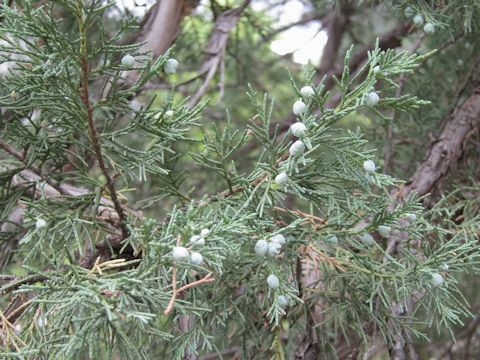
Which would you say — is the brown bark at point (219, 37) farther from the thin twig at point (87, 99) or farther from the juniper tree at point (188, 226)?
the thin twig at point (87, 99)

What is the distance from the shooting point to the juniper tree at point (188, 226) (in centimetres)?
97

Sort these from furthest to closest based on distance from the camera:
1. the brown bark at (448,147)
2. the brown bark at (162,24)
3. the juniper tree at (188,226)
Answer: the brown bark at (162,24) → the brown bark at (448,147) → the juniper tree at (188,226)

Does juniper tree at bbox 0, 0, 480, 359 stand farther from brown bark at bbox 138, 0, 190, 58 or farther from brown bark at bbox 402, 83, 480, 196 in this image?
brown bark at bbox 138, 0, 190, 58

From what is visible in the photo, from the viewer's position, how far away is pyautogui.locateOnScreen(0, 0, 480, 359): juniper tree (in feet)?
3.17

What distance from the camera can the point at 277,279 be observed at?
3.57 ft

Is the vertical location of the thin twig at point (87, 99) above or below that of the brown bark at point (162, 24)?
above

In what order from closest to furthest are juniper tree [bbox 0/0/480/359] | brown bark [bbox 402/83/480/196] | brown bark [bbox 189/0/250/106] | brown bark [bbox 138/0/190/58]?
juniper tree [bbox 0/0/480/359] → brown bark [bbox 402/83/480/196] → brown bark [bbox 138/0/190/58] → brown bark [bbox 189/0/250/106]

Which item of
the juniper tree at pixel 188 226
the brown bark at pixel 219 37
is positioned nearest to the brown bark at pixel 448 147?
the juniper tree at pixel 188 226

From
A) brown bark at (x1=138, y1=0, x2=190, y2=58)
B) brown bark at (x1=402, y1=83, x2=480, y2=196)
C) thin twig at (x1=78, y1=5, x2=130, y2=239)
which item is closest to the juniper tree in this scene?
thin twig at (x1=78, y1=5, x2=130, y2=239)

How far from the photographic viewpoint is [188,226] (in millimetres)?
923

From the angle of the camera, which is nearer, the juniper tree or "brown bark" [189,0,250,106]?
the juniper tree

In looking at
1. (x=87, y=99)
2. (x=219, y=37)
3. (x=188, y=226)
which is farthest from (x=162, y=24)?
(x=188, y=226)

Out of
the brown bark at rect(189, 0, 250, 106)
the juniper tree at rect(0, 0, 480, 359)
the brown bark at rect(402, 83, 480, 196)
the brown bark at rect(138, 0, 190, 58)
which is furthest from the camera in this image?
the brown bark at rect(189, 0, 250, 106)

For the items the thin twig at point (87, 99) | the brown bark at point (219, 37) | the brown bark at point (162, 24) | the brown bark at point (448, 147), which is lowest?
the brown bark at point (448, 147)
